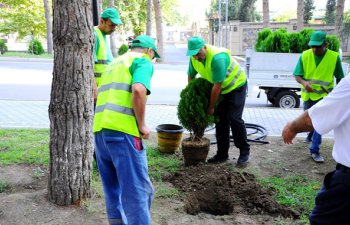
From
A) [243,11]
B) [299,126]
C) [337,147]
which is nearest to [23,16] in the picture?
[243,11]

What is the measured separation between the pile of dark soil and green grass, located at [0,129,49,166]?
2.03 metres

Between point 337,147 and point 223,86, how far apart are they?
3.08 m

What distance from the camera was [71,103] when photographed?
3734mm

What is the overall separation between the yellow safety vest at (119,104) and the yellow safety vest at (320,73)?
3516mm

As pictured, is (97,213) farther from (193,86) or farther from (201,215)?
(193,86)

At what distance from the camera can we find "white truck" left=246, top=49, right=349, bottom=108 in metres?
10.5

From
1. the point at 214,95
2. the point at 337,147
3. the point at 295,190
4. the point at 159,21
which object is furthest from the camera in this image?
the point at 159,21

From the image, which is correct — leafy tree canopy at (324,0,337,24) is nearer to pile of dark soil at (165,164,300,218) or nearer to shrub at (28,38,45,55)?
shrub at (28,38,45,55)

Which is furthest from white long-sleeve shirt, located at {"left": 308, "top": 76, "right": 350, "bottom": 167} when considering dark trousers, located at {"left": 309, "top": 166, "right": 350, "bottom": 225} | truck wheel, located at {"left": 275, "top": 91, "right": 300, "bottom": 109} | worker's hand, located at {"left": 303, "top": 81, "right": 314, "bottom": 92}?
truck wheel, located at {"left": 275, "top": 91, "right": 300, "bottom": 109}

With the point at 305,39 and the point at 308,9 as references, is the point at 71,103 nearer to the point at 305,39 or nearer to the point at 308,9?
the point at 305,39

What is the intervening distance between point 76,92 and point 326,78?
3.70m

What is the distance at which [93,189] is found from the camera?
13.8 feet

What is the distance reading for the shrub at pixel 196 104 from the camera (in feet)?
16.8

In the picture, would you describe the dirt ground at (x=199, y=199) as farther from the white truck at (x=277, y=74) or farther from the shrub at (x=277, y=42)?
the shrub at (x=277, y=42)
